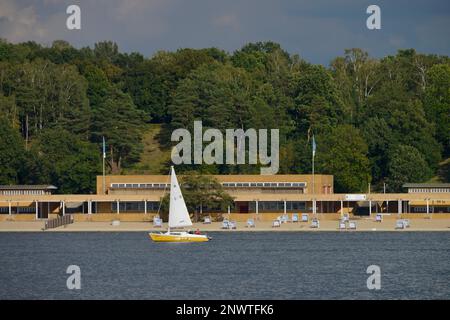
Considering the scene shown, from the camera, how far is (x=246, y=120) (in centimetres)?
17862

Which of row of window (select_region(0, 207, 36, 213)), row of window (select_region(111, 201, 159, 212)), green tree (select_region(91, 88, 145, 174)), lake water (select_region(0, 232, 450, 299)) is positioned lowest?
lake water (select_region(0, 232, 450, 299))

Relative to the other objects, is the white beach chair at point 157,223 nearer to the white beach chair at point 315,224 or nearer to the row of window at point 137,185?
the row of window at point 137,185

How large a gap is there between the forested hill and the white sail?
37.5 meters

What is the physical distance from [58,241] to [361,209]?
133 ft

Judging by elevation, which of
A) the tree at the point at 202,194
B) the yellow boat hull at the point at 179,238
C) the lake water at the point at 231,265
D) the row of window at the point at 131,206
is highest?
the tree at the point at 202,194

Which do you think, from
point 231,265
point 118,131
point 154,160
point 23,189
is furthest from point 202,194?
point 154,160

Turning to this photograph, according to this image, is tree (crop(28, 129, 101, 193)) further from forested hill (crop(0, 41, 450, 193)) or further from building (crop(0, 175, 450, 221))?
building (crop(0, 175, 450, 221))

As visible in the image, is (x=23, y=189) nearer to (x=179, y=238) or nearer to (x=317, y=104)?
(x=179, y=238)

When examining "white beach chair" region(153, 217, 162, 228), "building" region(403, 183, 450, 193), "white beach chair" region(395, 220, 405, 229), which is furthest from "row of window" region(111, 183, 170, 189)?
"white beach chair" region(395, 220, 405, 229)

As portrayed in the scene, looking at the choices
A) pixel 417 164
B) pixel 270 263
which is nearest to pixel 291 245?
pixel 270 263

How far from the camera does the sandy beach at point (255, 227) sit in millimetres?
129875

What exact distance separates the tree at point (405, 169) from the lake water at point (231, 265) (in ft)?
88.5

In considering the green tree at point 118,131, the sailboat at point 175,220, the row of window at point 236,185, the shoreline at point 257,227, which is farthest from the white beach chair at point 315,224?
the green tree at point 118,131

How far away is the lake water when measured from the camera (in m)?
81.1
